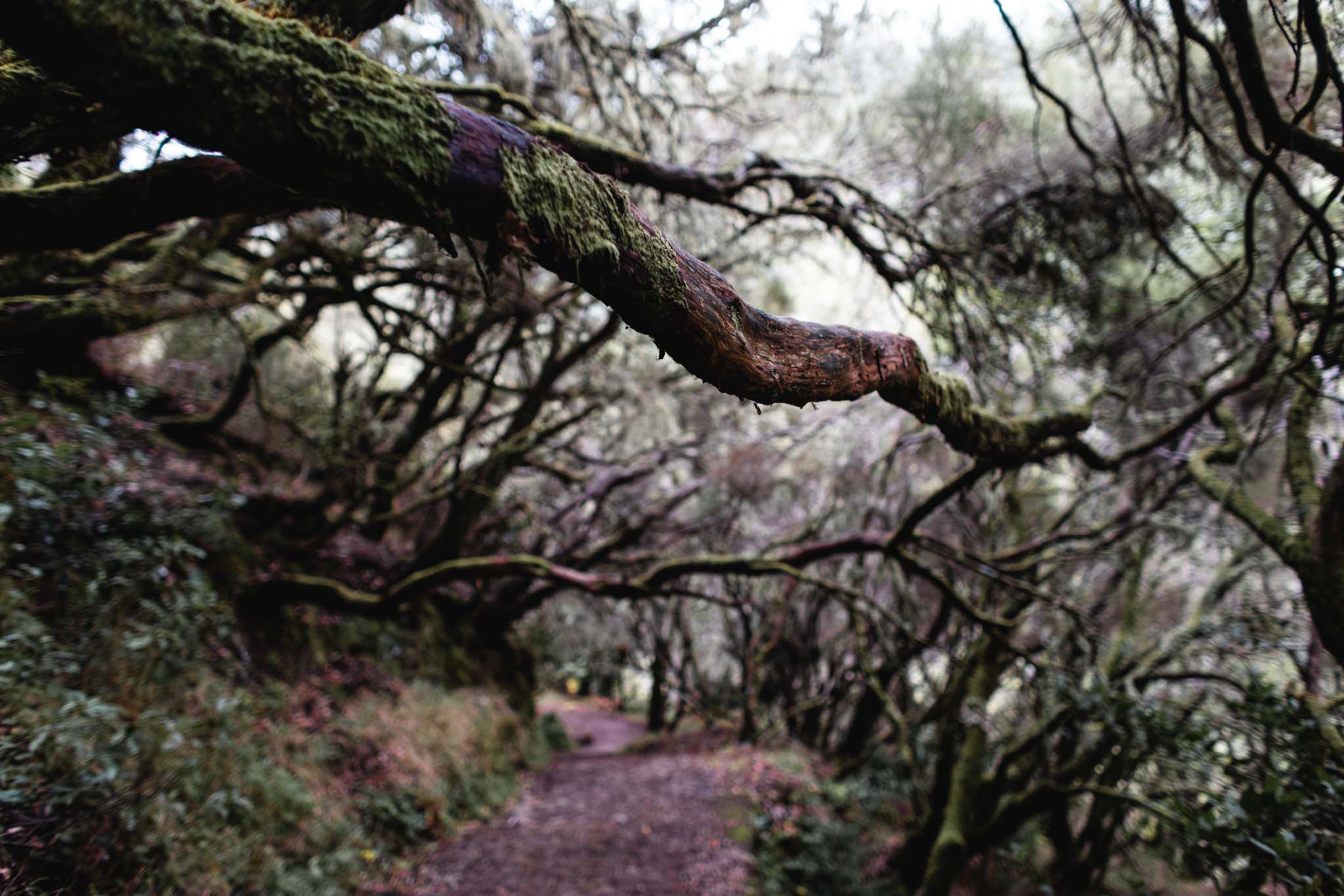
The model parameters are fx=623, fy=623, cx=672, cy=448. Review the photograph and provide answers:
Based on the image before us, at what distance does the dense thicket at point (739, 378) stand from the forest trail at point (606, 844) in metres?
0.61

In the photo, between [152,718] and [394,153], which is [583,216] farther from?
[152,718]

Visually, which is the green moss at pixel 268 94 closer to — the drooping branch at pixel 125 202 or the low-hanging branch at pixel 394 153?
the low-hanging branch at pixel 394 153

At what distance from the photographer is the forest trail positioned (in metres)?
5.54

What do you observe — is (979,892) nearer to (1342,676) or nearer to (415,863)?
(1342,676)

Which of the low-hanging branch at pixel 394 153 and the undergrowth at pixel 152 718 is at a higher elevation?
the low-hanging branch at pixel 394 153

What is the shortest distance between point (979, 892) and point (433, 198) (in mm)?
8743

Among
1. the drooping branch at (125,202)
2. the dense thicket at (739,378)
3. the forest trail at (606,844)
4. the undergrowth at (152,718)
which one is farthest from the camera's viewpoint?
the forest trail at (606,844)

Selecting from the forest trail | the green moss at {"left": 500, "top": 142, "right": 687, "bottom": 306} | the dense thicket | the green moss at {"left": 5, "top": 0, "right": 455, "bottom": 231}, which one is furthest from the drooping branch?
the forest trail

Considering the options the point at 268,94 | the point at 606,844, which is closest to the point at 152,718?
the point at 268,94

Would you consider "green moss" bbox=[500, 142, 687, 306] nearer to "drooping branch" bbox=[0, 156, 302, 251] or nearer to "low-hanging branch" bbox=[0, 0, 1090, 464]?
"low-hanging branch" bbox=[0, 0, 1090, 464]

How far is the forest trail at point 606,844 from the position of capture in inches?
218

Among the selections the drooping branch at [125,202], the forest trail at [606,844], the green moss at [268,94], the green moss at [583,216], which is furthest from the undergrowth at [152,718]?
the green moss at [583,216]

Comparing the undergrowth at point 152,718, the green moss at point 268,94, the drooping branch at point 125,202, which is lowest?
the undergrowth at point 152,718

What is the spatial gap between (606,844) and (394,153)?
7145 mm
